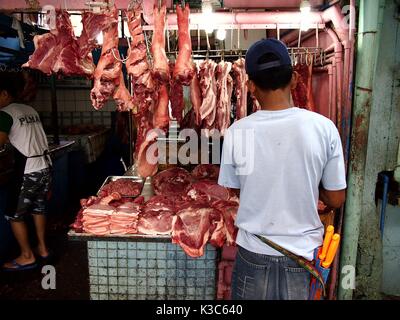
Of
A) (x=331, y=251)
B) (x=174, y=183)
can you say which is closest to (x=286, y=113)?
(x=331, y=251)

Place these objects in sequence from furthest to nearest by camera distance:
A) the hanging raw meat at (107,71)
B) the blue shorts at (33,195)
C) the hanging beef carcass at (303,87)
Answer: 1. the blue shorts at (33,195)
2. the hanging beef carcass at (303,87)
3. the hanging raw meat at (107,71)

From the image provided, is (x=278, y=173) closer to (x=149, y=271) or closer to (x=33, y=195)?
(x=149, y=271)

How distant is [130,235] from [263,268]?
1.34m

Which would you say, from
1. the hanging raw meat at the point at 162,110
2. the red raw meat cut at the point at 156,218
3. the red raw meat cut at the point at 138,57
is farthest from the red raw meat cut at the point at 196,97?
the red raw meat cut at the point at 156,218

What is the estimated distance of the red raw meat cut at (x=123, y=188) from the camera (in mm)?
3975

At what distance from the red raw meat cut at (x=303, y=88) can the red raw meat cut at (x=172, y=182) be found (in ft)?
4.89

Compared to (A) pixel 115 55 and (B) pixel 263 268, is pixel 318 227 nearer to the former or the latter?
(B) pixel 263 268

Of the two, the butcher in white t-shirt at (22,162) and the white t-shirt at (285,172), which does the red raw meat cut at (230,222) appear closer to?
the white t-shirt at (285,172)

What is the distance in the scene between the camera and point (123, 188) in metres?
4.05

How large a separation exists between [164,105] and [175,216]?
1048mm

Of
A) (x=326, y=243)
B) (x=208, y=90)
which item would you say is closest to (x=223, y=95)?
(x=208, y=90)

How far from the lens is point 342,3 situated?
341cm

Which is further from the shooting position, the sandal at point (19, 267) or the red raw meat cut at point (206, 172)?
the sandal at point (19, 267)
